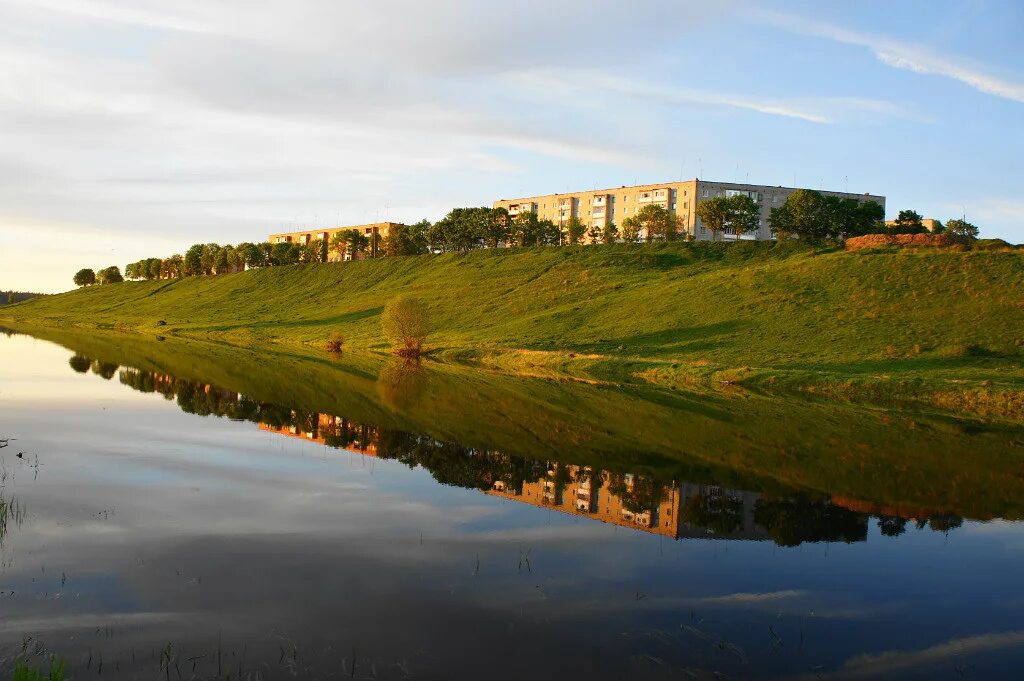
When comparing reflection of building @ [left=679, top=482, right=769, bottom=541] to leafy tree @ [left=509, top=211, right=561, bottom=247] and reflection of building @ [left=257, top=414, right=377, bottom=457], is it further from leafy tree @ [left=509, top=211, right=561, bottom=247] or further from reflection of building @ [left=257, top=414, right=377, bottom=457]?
leafy tree @ [left=509, top=211, right=561, bottom=247]

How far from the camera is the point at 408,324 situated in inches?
3625

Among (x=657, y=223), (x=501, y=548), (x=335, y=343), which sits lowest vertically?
(x=501, y=548)

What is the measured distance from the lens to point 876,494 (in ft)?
88.6

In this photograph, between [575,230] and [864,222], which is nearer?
[864,222]

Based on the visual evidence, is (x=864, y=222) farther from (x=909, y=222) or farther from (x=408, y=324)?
(x=408, y=324)

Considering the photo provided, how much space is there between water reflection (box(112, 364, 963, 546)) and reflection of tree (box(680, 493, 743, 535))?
3 cm

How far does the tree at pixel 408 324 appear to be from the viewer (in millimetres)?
92000

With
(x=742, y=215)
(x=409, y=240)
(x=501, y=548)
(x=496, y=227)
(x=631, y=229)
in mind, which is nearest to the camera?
(x=501, y=548)

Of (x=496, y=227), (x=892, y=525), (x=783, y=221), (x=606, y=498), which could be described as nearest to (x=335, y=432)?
(x=606, y=498)

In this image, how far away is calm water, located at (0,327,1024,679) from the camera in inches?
527

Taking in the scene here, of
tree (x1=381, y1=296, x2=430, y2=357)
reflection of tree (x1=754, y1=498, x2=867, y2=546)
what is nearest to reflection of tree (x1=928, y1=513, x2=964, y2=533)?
reflection of tree (x1=754, y1=498, x2=867, y2=546)

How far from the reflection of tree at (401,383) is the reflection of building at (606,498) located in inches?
753

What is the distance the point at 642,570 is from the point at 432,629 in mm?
5679

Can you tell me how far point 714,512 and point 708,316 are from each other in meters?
68.4
